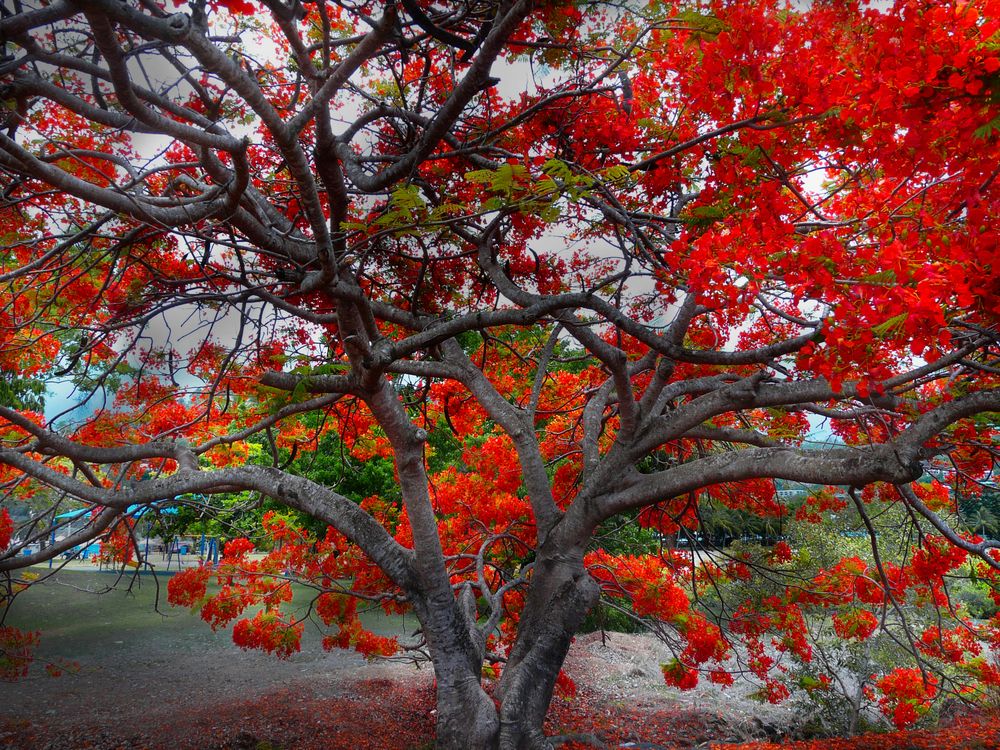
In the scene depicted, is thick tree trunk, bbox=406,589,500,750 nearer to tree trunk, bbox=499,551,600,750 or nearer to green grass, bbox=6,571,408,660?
tree trunk, bbox=499,551,600,750

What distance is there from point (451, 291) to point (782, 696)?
593 centimetres

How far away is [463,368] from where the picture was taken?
189 inches

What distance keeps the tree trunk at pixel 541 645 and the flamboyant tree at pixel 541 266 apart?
0.02m

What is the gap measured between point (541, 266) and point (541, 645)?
3.50 metres

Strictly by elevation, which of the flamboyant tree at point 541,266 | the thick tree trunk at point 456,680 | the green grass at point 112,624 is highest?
the flamboyant tree at point 541,266

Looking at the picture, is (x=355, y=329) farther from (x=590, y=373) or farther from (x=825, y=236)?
(x=590, y=373)

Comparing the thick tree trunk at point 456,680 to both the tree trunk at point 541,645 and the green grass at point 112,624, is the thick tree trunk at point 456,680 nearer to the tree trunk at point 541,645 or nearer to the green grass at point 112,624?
the tree trunk at point 541,645

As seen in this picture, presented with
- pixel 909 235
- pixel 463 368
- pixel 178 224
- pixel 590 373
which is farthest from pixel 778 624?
pixel 178 224

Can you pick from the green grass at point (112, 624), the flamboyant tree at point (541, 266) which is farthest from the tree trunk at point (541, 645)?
the green grass at point (112, 624)

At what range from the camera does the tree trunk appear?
404 cm

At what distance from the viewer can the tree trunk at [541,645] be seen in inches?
159

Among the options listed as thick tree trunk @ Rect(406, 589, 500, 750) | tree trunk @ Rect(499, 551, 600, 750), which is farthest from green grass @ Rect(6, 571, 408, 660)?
tree trunk @ Rect(499, 551, 600, 750)

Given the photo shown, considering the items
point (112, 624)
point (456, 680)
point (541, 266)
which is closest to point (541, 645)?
point (456, 680)

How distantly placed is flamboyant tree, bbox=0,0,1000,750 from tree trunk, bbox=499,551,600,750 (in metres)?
0.02
